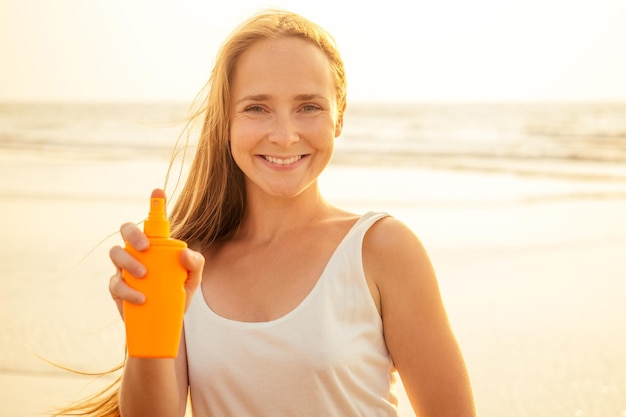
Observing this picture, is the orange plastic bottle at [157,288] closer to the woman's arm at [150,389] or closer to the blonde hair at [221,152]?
the woman's arm at [150,389]

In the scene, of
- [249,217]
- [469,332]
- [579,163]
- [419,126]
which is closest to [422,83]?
[419,126]

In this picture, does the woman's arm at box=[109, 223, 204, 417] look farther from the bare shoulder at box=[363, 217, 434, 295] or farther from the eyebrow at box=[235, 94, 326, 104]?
the eyebrow at box=[235, 94, 326, 104]

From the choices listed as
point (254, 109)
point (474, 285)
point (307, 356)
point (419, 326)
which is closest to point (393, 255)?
point (419, 326)

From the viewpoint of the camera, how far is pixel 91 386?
5.06 m

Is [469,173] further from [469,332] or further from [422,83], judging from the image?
[422,83]

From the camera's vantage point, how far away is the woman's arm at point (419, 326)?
2.73 meters

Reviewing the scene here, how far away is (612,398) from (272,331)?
104 inches

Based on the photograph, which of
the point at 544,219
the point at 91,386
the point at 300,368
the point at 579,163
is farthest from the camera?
the point at 579,163

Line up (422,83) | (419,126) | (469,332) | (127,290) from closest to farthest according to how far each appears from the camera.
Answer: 1. (127,290)
2. (469,332)
3. (419,126)
4. (422,83)

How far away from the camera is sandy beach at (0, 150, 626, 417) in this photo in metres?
4.95

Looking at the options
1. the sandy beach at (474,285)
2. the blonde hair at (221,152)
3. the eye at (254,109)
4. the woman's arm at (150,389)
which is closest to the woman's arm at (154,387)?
the woman's arm at (150,389)

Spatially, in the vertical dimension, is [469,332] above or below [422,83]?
below

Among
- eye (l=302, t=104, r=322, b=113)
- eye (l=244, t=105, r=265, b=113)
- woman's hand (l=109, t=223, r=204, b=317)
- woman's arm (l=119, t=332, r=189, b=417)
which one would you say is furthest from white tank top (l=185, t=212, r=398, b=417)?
woman's hand (l=109, t=223, r=204, b=317)

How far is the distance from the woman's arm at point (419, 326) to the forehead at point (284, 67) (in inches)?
21.4
